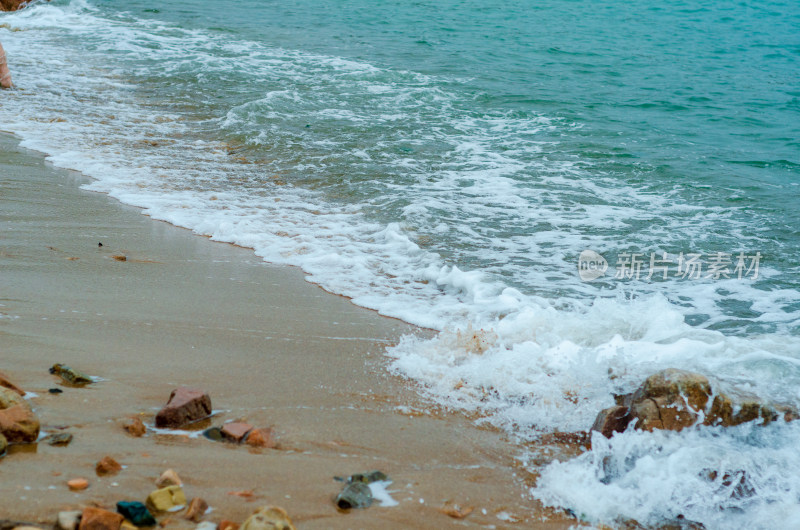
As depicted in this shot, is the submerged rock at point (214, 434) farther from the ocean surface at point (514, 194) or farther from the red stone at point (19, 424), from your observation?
the ocean surface at point (514, 194)

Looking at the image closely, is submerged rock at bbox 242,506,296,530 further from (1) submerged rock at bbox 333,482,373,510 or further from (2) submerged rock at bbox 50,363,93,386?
(2) submerged rock at bbox 50,363,93,386

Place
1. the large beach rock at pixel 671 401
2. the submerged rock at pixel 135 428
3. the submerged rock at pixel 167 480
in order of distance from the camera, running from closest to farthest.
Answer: the submerged rock at pixel 167 480, the submerged rock at pixel 135 428, the large beach rock at pixel 671 401

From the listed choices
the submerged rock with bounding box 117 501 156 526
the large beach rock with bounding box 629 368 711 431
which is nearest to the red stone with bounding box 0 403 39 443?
the submerged rock with bounding box 117 501 156 526

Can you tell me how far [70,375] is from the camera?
2.77 metres

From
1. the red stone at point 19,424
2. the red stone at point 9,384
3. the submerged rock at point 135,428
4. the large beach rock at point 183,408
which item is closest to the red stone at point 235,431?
the large beach rock at point 183,408

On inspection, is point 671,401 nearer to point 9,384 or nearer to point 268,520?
point 268,520

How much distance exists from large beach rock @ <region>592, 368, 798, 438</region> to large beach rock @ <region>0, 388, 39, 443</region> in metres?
2.14

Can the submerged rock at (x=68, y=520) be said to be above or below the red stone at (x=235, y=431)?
above

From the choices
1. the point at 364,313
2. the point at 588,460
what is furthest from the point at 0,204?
the point at 588,460

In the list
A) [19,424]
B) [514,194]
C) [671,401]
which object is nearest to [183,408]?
[19,424]

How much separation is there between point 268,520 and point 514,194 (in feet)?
18.6

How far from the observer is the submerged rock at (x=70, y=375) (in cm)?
275

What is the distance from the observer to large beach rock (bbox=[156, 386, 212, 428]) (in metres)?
2.50

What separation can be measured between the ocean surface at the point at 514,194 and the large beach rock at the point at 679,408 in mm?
61
